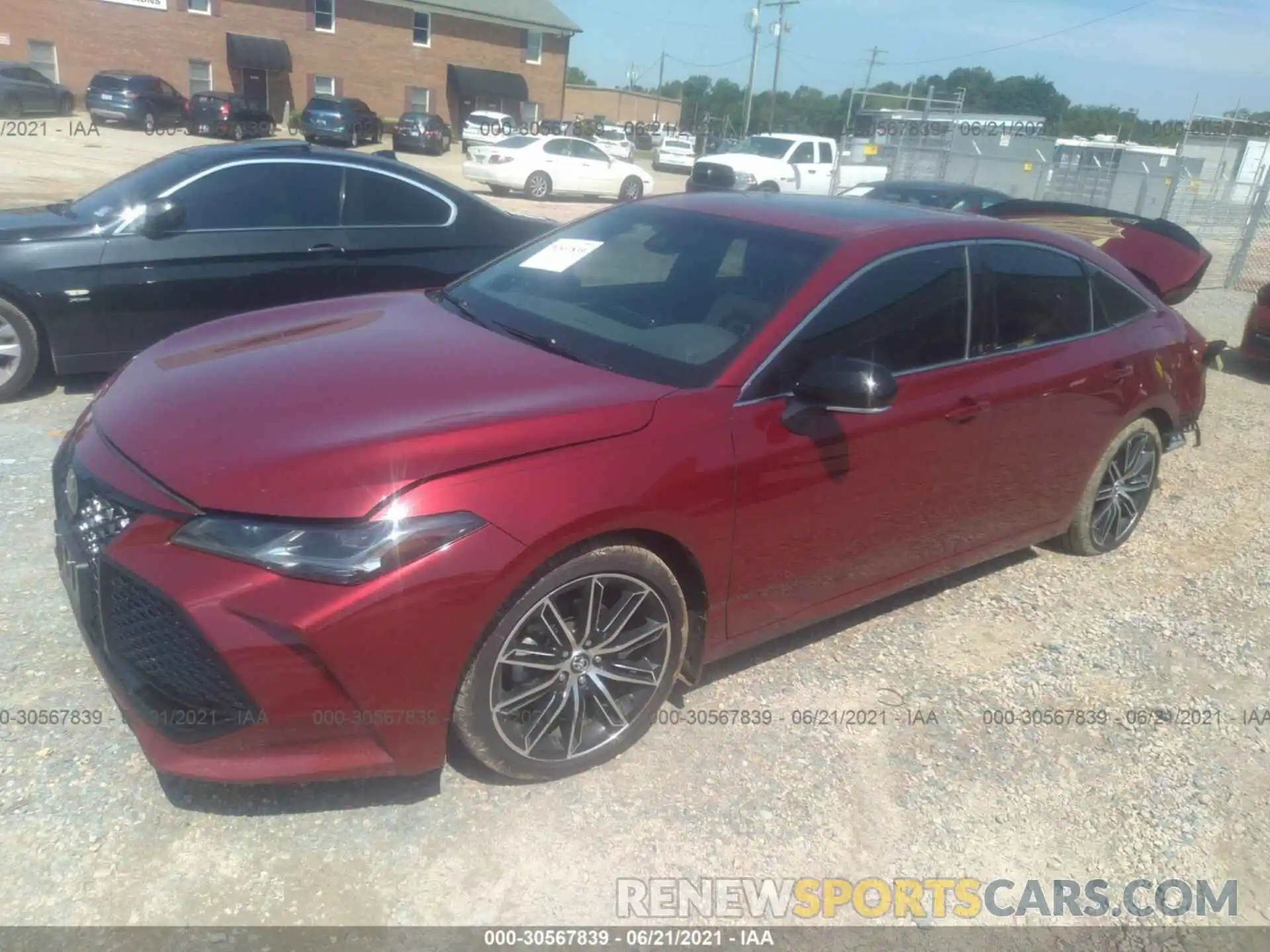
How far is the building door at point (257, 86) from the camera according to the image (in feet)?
132

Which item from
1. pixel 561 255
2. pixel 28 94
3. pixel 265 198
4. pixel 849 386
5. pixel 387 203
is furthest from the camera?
pixel 28 94

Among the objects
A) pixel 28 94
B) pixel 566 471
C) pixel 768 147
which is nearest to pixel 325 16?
pixel 28 94

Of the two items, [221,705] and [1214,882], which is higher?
[221,705]

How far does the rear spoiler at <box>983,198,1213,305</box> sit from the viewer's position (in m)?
6.23

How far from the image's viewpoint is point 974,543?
401 centimetres

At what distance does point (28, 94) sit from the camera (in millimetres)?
31906

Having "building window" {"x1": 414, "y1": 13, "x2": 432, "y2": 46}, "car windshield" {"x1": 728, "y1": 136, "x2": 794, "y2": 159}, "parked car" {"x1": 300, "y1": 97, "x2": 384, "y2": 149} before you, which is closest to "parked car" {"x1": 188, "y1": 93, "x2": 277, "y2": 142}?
"parked car" {"x1": 300, "y1": 97, "x2": 384, "y2": 149}

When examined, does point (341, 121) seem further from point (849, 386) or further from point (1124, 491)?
point (849, 386)

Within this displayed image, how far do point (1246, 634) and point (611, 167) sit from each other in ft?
71.8

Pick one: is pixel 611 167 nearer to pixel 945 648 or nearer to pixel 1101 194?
pixel 1101 194

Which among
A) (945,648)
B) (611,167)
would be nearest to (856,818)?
(945,648)

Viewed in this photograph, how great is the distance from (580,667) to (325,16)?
45.2 meters

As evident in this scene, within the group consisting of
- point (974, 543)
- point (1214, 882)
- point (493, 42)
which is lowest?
point (1214, 882)

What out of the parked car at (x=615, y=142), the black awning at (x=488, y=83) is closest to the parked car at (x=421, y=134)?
the parked car at (x=615, y=142)
